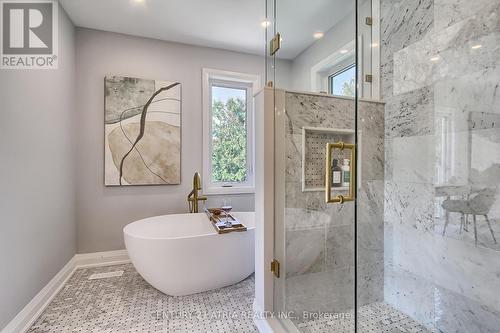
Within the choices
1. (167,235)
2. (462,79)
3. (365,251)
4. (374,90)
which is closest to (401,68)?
(374,90)

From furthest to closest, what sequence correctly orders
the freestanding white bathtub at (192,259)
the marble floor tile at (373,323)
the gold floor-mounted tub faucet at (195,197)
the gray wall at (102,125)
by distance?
1. the gold floor-mounted tub faucet at (195,197)
2. the gray wall at (102,125)
3. the freestanding white bathtub at (192,259)
4. the marble floor tile at (373,323)

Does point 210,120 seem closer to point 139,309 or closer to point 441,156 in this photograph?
point 139,309

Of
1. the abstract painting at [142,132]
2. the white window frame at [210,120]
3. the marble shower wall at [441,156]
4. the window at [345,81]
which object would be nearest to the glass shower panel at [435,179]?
the marble shower wall at [441,156]

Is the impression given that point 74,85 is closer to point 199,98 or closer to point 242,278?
point 199,98

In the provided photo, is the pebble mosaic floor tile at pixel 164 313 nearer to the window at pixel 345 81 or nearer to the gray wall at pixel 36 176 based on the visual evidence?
the gray wall at pixel 36 176

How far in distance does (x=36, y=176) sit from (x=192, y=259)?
4.47ft

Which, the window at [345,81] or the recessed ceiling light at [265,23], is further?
the recessed ceiling light at [265,23]

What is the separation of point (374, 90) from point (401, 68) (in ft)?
0.75

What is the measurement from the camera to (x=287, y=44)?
1775 millimetres

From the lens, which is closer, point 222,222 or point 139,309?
point 139,309

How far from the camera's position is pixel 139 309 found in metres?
1.83

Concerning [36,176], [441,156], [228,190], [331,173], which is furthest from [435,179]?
[36,176]

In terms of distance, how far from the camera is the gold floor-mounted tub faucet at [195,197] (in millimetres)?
2723

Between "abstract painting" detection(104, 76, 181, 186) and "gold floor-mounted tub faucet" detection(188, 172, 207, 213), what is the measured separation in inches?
9.9
